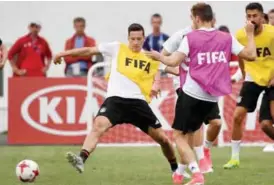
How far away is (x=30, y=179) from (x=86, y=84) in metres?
7.43

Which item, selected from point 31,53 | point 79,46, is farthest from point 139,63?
point 31,53

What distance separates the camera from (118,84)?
13.6 m

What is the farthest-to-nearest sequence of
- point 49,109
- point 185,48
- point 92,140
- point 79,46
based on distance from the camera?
point 79,46 → point 49,109 → point 92,140 → point 185,48

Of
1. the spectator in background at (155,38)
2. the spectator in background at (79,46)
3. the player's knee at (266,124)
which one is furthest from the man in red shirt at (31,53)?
the player's knee at (266,124)

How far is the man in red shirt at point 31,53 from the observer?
21328 millimetres

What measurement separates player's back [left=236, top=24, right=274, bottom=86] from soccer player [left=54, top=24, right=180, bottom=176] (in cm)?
156

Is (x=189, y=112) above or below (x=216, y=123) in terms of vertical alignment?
above

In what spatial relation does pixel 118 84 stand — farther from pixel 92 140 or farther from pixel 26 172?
pixel 26 172

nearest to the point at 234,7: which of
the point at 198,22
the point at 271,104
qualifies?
the point at 271,104

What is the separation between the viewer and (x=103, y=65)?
19.8 m

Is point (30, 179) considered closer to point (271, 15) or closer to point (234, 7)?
point (271, 15)

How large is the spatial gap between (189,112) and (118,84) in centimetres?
169

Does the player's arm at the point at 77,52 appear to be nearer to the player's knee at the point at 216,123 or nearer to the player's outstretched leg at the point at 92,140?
the player's outstretched leg at the point at 92,140

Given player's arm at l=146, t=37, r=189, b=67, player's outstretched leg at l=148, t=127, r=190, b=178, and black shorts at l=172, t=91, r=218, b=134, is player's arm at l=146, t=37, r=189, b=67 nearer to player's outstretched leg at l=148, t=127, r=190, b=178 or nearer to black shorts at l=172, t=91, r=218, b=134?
black shorts at l=172, t=91, r=218, b=134
